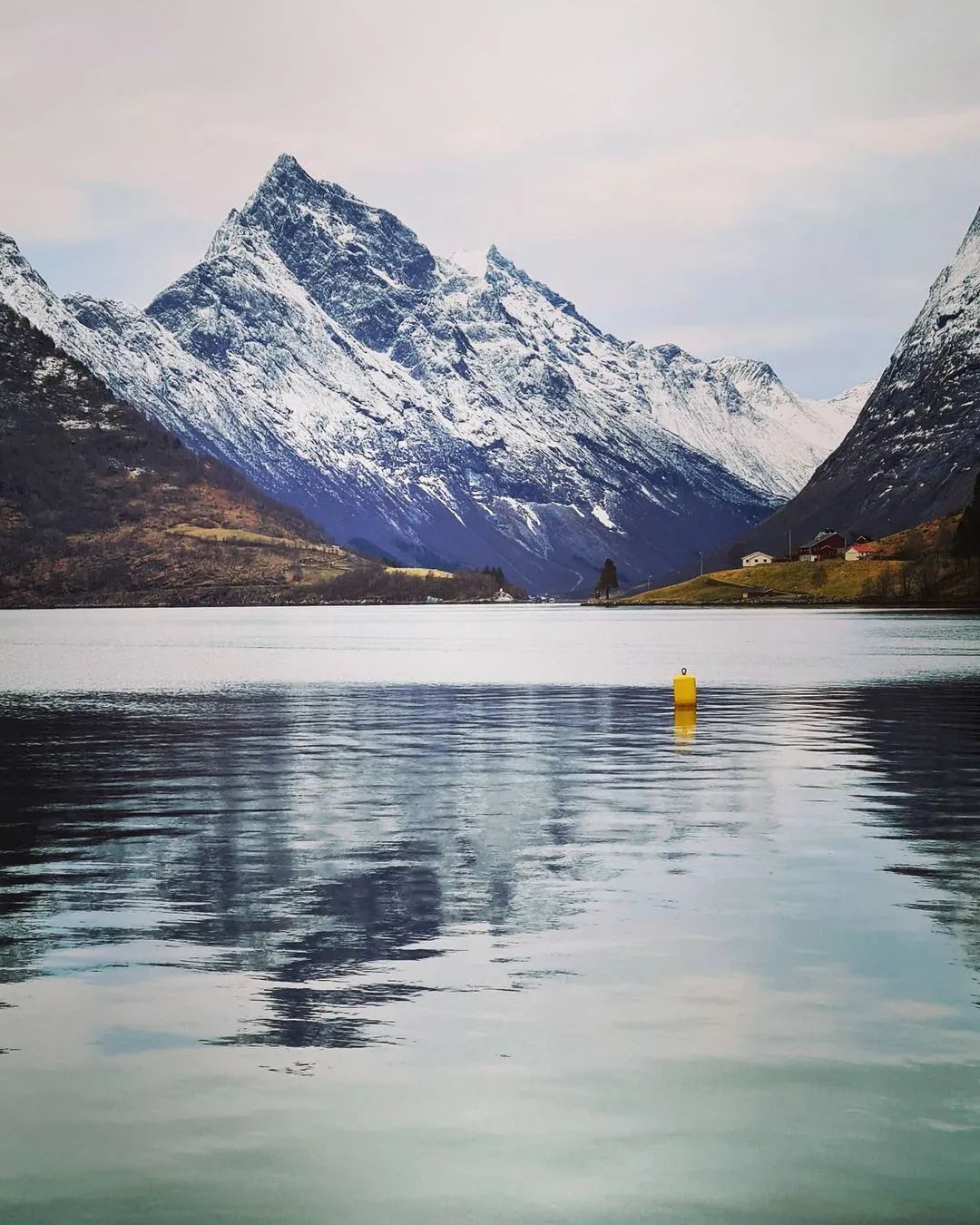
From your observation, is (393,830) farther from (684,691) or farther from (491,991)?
(684,691)

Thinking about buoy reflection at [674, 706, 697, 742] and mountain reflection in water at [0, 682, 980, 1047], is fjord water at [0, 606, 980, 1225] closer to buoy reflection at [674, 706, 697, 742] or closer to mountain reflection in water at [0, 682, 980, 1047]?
mountain reflection in water at [0, 682, 980, 1047]

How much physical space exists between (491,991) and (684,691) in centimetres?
5831

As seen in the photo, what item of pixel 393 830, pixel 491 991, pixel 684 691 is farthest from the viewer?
A: pixel 684 691

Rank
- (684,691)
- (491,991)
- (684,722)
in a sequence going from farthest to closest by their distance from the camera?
(684,691) → (684,722) → (491,991)

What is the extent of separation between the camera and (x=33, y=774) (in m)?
55.3

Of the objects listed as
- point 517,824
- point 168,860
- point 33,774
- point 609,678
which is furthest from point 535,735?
point 609,678

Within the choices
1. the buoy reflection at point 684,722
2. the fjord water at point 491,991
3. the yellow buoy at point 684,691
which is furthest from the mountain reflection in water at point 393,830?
the yellow buoy at point 684,691

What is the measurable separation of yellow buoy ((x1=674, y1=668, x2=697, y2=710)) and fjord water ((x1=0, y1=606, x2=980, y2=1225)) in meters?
21.3

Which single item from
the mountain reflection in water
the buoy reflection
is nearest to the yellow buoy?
the buoy reflection

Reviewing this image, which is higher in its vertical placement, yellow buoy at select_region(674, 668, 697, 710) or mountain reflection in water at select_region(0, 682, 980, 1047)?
yellow buoy at select_region(674, 668, 697, 710)

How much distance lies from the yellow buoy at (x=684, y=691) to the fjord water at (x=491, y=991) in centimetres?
2127

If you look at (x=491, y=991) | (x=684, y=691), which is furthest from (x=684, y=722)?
(x=491, y=991)

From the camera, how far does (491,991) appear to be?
23547mm

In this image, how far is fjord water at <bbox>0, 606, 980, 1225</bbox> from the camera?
16.1 m
